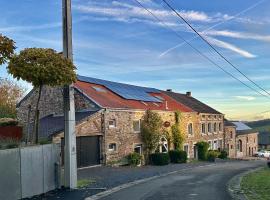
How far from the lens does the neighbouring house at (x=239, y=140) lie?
73419 millimetres

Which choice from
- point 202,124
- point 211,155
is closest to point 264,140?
point 202,124

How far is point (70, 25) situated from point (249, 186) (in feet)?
34.7

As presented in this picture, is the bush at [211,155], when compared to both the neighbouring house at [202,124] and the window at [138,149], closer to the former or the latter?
the neighbouring house at [202,124]

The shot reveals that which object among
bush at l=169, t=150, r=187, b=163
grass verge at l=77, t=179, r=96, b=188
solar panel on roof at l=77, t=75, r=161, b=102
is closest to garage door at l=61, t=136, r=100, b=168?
solar panel on roof at l=77, t=75, r=161, b=102

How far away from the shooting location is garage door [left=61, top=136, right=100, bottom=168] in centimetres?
3500

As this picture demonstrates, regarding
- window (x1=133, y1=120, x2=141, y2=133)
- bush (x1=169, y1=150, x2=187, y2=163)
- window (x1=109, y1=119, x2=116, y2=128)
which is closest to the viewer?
window (x1=109, y1=119, x2=116, y2=128)

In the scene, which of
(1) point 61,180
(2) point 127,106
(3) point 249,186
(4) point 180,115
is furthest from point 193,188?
(4) point 180,115

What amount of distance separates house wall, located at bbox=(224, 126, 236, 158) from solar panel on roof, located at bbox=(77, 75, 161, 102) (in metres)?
21.5

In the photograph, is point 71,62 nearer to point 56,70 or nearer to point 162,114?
point 56,70

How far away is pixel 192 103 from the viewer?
62.9 meters

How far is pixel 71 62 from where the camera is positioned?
20438 millimetres

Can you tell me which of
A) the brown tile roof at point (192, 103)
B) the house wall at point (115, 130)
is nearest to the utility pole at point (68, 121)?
the house wall at point (115, 130)

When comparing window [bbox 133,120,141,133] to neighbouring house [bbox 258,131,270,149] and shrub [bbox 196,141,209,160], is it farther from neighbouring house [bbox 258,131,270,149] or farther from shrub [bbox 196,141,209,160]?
neighbouring house [bbox 258,131,270,149]

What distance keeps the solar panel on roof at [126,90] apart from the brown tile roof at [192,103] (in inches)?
282
